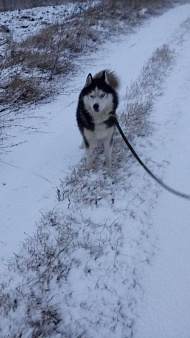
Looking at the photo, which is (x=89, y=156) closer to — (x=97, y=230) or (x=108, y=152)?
(x=108, y=152)

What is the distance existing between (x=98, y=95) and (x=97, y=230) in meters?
1.73

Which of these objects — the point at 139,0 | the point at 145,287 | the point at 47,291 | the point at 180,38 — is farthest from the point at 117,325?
the point at 139,0

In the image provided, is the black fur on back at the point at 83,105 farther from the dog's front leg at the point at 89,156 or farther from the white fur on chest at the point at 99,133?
the dog's front leg at the point at 89,156

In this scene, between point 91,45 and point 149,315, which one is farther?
point 91,45

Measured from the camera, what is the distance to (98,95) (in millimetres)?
3170

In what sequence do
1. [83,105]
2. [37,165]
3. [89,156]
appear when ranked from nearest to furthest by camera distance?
[83,105] → [89,156] → [37,165]

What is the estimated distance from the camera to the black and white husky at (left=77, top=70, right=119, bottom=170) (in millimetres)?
3178

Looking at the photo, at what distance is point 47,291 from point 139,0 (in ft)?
65.3

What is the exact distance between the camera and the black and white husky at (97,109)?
3.18 meters

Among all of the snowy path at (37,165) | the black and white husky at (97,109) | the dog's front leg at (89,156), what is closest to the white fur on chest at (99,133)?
the black and white husky at (97,109)

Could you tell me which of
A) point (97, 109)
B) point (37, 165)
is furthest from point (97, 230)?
→ point (37, 165)

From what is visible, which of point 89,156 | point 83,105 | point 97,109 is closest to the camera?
point 97,109

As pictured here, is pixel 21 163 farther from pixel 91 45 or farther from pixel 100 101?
pixel 91 45

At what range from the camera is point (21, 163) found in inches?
157
